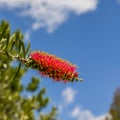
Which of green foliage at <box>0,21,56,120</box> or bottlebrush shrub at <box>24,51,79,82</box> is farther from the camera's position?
green foliage at <box>0,21,56,120</box>

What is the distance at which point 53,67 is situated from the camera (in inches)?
121

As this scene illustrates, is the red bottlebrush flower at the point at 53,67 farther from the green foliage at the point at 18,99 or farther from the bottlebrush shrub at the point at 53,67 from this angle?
the green foliage at the point at 18,99

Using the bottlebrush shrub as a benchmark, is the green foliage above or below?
A: above

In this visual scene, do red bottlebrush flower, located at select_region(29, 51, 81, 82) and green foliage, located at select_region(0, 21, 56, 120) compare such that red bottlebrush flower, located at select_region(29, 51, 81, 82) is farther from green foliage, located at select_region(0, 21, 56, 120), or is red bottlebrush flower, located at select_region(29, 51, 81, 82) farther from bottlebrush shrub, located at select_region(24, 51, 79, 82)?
green foliage, located at select_region(0, 21, 56, 120)

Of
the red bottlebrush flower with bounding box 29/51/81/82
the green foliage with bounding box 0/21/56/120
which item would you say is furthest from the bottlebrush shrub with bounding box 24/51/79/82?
the green foliage with bounding box 0/21/56/120

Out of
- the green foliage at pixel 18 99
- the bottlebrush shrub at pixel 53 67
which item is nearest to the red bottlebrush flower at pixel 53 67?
the bottlebrush shrub at pixel 53 67

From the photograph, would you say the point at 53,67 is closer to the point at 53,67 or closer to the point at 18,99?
the point at 53,67

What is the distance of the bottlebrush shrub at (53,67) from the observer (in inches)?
121

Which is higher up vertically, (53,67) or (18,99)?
(18,99)

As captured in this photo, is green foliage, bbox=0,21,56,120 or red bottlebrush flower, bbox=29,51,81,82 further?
green foliage, bbox=0,21,56,120

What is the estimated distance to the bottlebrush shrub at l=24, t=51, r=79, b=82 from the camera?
308cm

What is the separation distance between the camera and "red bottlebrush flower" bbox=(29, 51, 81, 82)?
3.08 m

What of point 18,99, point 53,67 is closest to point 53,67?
point 53,67

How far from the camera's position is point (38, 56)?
124 inches
